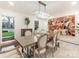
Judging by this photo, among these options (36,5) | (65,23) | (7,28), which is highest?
(36,5)

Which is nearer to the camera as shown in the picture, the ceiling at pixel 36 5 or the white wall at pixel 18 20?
the ceiling at pixel 36 5

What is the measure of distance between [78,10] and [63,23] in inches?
53.5

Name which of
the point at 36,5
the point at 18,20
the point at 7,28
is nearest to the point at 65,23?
the point at 36,5

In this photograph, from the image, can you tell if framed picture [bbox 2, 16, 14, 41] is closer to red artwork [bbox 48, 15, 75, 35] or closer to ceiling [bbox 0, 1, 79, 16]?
ceiling [bbox 0, 1, 79, 16]

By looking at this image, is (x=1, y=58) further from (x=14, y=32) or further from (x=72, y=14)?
(x=72, y=14)

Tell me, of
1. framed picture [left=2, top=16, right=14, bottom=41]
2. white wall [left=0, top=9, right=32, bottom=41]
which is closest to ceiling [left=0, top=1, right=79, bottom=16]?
white wall [left=0, top=9, right=32, bottom=41]

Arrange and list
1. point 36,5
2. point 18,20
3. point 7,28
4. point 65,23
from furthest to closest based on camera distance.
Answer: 1. point 18,20
2. point 7,28
3. point 65,23
4. point 36,5

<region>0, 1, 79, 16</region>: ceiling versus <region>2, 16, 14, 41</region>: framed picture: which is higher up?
<region>0, 1, 79, 16</region>: ceiling

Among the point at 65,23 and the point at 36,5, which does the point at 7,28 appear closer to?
the point at 36,5

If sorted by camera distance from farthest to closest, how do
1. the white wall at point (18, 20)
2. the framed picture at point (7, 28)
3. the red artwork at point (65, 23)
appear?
1. the white wall at point (18, 20)
2. the framed picture at point (7, 28)
3. the red artwork at point (65, 23)

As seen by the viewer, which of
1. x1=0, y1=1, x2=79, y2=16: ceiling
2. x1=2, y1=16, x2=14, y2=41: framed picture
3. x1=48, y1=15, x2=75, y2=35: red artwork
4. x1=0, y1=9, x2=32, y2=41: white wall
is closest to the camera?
x1=0, y1=1, x2=79, y2=16: ceiling

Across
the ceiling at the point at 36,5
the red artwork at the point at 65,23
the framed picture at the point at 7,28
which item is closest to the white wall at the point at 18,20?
the framed picture at the point at 7,28

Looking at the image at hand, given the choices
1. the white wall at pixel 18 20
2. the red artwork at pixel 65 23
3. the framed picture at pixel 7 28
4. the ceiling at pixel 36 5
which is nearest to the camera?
the ceiling at pixel 36 5

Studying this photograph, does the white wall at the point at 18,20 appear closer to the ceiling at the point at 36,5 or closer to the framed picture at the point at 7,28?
the framed picture at the point at 7,28
